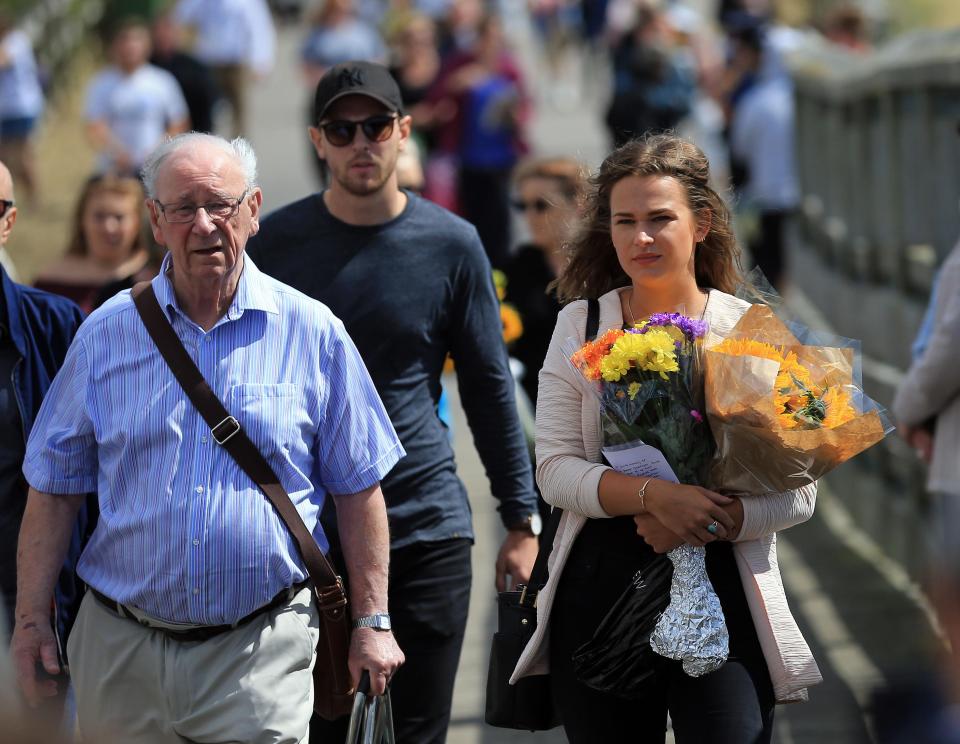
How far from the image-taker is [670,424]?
152 inches

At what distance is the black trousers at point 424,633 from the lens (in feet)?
16.0

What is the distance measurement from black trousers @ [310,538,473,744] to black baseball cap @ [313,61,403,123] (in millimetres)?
1207

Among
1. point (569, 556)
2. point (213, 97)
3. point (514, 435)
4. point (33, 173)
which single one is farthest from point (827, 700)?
point (33, 173)

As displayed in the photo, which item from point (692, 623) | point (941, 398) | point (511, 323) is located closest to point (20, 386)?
point (692, 623)

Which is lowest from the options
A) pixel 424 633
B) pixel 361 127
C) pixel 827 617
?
pixel 827 617

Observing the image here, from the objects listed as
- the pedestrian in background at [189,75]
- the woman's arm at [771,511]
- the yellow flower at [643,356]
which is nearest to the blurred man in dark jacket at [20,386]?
the yellow flower at [643,356]

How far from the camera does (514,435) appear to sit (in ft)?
16.8

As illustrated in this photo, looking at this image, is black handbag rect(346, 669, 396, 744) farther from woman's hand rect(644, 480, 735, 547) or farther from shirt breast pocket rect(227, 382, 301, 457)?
woman's hand rect(644, 480, 735, 547)

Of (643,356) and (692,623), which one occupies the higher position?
(643,356)

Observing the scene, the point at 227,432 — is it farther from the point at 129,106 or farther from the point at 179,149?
the point at 129,106

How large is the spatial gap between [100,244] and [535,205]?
1.78 m

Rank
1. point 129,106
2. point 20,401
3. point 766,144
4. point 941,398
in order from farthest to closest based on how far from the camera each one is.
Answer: point 129,106 → point 766,144 → point 941,398 → point 20,401

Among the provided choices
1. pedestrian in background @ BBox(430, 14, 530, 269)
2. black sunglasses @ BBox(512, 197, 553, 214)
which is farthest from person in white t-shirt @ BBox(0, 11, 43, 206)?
black sunglasses @ BBox(512, 197, 553, 214)

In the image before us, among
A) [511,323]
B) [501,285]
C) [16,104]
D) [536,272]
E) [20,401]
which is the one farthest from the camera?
[16,104]
